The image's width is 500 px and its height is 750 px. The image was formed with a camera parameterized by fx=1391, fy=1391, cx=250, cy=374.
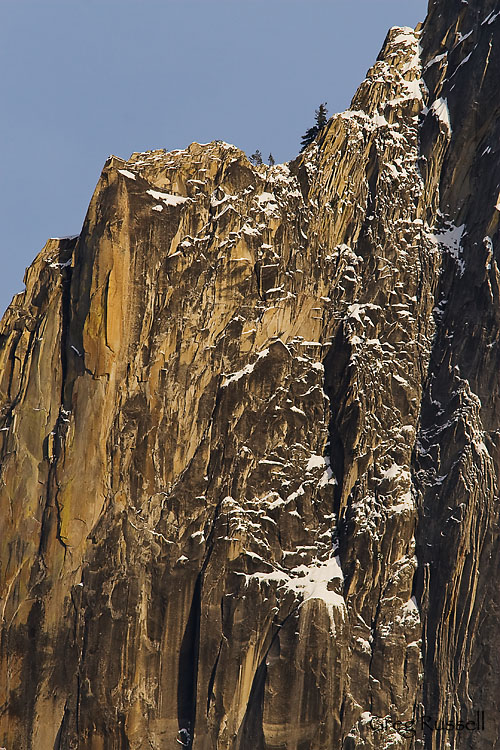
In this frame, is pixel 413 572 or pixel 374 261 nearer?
pixel 413 572

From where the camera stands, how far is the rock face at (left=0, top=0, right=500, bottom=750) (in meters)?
68.6

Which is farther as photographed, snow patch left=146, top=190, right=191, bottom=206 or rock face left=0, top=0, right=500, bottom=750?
snow patch left=146, top=190, right=191, bottom=206

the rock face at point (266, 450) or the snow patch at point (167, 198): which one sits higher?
the snow patch at point (167, 198)

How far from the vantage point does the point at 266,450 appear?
7256 centimetres

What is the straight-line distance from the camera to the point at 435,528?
70.1 meters

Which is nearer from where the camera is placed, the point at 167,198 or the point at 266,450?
the point at 266,450

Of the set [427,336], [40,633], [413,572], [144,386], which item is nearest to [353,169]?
[427,336]

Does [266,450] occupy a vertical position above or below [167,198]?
below

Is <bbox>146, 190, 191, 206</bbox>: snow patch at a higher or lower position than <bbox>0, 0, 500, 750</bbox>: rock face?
higher

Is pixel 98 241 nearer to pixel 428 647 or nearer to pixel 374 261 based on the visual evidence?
pixel 374 261

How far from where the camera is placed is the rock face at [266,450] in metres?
68.6

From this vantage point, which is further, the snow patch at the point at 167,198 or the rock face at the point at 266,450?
the snow patch at the point at 167,198

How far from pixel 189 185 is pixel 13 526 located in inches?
819

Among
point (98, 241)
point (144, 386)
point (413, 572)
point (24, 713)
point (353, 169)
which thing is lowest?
point (24, 713)
